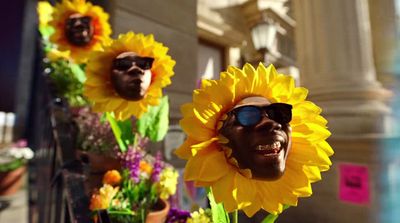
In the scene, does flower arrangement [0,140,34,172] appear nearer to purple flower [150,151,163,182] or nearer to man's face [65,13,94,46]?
man's face [65,13,94,46]

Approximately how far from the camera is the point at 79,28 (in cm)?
173

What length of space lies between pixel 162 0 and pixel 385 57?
5.38 metres

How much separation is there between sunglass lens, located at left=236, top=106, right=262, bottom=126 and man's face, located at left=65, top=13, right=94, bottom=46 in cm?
144

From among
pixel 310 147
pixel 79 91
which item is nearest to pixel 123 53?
pixel 310 147

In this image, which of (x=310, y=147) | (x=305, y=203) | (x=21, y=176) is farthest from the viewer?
(x=21, y=176)

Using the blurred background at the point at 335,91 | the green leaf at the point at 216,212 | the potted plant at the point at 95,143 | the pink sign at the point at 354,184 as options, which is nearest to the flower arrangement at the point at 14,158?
the blurred background at the point at 335,91

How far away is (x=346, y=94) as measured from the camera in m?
3.03

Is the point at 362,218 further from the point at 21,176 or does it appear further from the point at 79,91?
the point at 21,176

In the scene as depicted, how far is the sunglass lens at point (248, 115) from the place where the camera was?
0.63m

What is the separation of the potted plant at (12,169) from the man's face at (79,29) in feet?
7.75

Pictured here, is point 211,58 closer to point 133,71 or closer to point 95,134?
point 95,134

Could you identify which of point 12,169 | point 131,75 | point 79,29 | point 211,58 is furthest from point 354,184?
point 12,169

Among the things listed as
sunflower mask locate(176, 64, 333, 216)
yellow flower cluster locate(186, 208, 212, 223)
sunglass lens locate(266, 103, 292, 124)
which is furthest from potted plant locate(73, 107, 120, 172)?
sunglass lens locate(266, 103, 292, 124)

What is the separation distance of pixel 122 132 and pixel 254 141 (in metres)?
0.92
